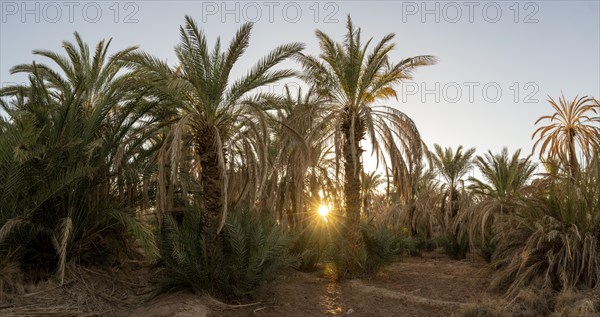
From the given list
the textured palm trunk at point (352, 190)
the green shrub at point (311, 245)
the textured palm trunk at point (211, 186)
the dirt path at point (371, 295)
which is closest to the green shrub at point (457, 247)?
the dirt path at point (371, 295)

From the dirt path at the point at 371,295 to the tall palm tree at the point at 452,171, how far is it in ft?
35.1

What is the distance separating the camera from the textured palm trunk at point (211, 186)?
11.2 m

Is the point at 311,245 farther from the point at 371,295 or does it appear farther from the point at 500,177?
the point at 500,177

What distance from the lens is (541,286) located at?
1040 centimetres

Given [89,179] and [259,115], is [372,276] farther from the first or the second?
[89,179]

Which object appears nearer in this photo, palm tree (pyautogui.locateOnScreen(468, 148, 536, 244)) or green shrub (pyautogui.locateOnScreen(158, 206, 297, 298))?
green shrub (pyautogui.locateOnScreen(158, 206, 297, 298))

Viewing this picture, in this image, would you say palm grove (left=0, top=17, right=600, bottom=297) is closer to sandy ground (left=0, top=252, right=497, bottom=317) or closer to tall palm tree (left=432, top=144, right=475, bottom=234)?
sandy ground (left=0, top=252, right=497, bottom=317)

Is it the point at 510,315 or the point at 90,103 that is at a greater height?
the point at 90,103

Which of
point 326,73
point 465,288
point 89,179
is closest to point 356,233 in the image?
point 465,288

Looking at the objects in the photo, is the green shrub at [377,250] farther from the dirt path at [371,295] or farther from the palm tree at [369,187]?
the palm tree at [369,187]

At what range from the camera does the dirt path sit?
1096cm

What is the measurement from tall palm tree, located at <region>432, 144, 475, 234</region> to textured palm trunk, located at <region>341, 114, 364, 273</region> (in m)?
12.2

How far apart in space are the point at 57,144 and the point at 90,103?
373 cm

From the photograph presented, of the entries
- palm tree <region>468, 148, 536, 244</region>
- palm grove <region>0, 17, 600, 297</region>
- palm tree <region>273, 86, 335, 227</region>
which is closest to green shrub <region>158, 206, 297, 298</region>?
palm grove <region>0, 17, 600, 297</region>
